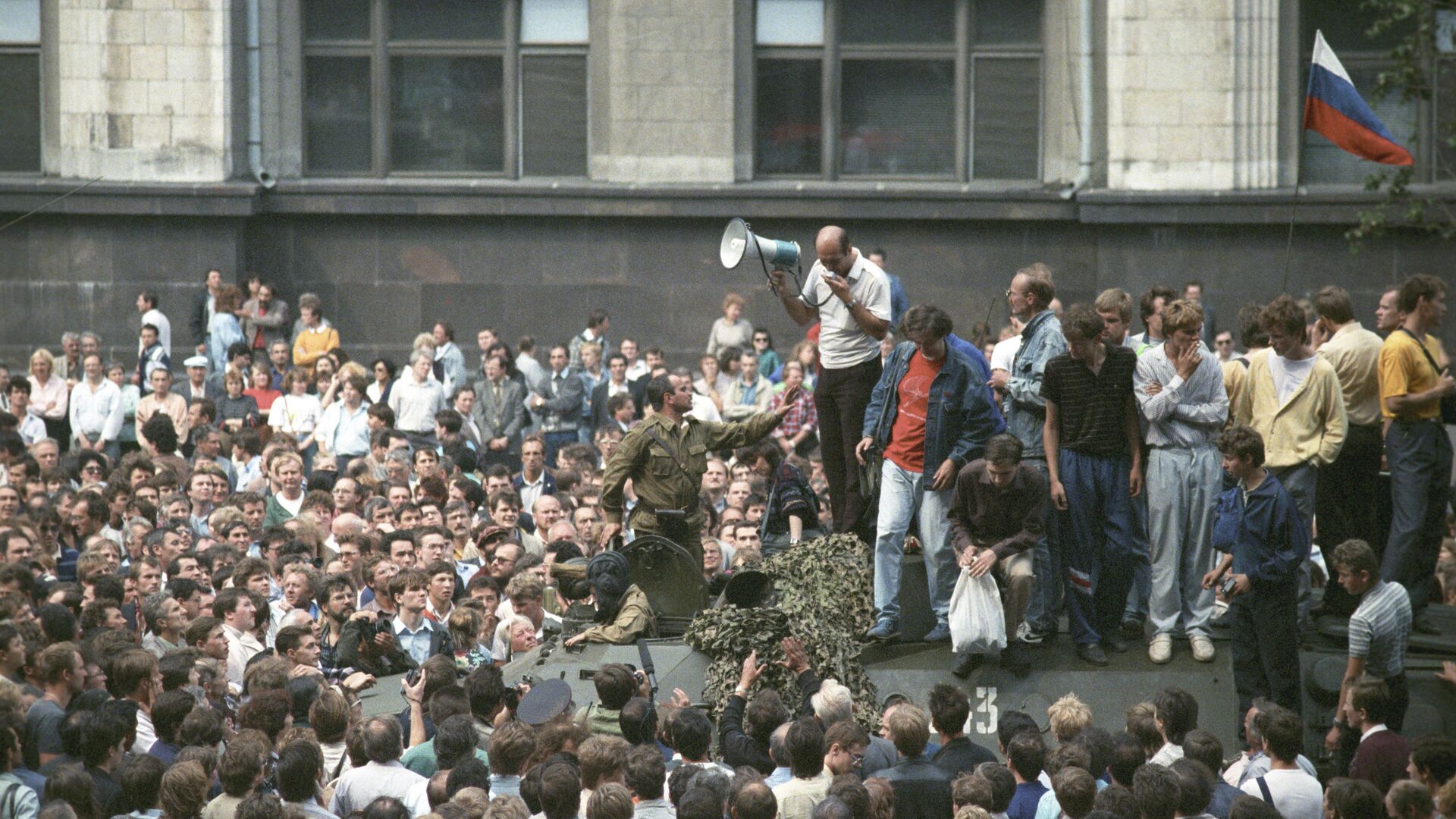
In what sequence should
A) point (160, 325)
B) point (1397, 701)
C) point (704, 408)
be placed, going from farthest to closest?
1. point (160, 325)
2. point (704, 408)
3. point (1397, 701)

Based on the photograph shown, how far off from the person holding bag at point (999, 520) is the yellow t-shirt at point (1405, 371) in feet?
7.96

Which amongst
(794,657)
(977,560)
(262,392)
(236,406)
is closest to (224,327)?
(262,392)

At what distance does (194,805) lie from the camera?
349 inches

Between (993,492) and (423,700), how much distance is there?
341 cm

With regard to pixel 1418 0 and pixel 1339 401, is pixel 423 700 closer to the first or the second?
pixel 1339 401

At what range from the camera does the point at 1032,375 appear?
40.2 ft

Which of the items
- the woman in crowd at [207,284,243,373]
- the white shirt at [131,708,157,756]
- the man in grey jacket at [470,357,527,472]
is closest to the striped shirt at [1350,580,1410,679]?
the white shirt at [131,708,157,756]

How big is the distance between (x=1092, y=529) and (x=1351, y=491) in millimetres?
1887

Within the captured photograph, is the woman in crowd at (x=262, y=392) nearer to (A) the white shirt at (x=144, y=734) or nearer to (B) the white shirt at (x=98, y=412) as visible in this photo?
(B) the white shirt at (x=98, y=412)

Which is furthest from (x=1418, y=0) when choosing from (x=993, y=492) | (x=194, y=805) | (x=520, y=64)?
(x=194, y=805)

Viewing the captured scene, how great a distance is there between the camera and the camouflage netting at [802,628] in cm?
1140

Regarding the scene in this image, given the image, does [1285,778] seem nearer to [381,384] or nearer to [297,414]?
[297,414]

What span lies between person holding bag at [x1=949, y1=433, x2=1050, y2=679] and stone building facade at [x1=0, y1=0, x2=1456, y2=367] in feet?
39.1

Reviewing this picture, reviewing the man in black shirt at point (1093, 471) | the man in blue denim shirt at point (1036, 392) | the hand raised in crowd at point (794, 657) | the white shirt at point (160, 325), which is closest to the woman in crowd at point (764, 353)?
the white shirt at point (160, 325)
